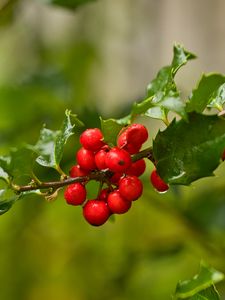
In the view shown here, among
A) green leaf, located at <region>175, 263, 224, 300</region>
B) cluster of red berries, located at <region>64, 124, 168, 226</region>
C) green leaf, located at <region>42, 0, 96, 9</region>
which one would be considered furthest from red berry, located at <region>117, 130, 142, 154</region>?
green leaf, located at <region>42, 0, 96, 9</region>

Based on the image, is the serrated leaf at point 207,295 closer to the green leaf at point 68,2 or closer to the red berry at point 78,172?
the red berry at point 78,172

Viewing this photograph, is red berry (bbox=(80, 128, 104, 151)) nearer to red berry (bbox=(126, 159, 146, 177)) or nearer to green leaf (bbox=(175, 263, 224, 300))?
red berry (bbox=(126, 159, 146, 177))

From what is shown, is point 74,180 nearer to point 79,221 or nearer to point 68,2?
point 68,2

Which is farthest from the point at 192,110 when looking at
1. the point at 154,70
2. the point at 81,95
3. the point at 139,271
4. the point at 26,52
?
the point at 154,70

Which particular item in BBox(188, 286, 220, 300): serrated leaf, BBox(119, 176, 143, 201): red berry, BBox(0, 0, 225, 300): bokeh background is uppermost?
BBox(119, 176, 143, 201): red berry

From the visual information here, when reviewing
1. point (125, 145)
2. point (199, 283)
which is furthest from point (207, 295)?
point (125, 145)

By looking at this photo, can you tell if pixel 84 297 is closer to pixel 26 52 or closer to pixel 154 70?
pixel 26 52

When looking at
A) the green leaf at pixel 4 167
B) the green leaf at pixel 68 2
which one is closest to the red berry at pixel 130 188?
the green leaf at pixel 4 167
